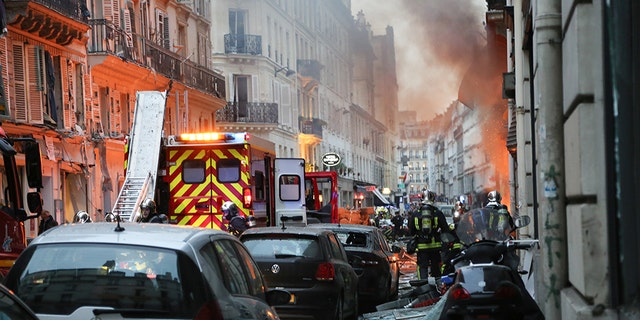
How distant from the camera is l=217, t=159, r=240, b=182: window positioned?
820 inches

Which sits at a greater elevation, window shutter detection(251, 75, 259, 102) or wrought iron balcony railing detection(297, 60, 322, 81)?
wrought iron balcony railing detection(297, 60, 322, 81)

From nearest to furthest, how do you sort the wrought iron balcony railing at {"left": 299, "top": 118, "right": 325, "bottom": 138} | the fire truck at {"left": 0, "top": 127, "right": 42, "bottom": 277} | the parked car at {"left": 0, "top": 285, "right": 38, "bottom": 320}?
the parked car at {"left": 0, "top": 285, "right": 38, "bottom": 320} < the fire truck at {"left": 0, "top": 127, "right": 42, "bottom": 277} < the wrought iron balcony railing at {"left": 299, "top": 118, "right": 325, "bottom": 138}

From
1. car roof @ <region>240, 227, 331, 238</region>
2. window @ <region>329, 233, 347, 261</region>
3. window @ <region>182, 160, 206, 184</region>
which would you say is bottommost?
window @ <region>329, 233, 347, 261</region>

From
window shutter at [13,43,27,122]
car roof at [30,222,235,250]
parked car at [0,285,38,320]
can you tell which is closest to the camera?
parked car at [0,285,38,320]

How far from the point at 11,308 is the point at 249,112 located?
4736cm

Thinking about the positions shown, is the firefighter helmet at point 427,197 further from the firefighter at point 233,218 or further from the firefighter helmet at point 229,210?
the firefighter helmet at point 229,210

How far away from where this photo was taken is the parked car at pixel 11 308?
543cm

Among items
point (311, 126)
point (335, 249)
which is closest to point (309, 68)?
point (311, 126)

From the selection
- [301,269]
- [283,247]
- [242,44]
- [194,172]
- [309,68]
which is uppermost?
[242,44]

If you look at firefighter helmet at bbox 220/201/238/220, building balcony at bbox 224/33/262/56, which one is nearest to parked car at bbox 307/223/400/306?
firefighter helmet at bbox 220/201/238/220

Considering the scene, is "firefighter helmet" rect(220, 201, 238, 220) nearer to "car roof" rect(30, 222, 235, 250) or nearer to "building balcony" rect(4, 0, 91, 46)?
"building balcony" rect(4, 0, 91, 46)

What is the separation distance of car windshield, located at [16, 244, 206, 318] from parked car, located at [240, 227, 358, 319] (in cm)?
641

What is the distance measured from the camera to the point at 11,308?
552 centimetres

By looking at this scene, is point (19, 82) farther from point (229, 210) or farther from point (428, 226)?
point (428, 226)
